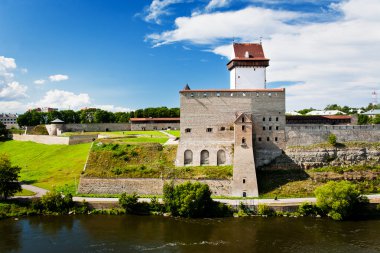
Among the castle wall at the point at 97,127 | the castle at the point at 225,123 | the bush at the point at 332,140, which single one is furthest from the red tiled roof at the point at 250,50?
the castle wall at the point at 97,127

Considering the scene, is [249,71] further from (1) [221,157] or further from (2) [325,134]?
(2) [325,134]

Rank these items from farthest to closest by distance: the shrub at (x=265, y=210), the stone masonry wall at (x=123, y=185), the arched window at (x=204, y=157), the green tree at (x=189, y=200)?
the arched window at (x=204, y=157) < the stone masonry wall at (x=123, y=185) < the shrub at (x=265, y=210) < the green tree at (x=189, y=200)

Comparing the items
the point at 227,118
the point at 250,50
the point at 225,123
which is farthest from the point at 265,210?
the point at 250,50

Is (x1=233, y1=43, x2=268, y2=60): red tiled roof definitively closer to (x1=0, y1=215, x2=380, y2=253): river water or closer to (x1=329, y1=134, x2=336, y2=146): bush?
(x1=329, y1=134, x2=336, y2=146): bush

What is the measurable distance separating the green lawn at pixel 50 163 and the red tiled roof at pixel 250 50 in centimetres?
2024

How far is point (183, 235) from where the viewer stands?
24.6 m

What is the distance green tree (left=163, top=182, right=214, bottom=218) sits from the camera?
2808 cm

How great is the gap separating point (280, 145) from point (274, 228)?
1132cm

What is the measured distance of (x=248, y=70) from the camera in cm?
3791

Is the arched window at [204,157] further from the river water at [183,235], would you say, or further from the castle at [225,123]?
the river water at [183,235]

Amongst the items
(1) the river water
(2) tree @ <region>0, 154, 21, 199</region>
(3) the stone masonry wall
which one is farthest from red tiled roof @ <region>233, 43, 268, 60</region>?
(2) tree @ <region>0, 154, 21, 199</region>

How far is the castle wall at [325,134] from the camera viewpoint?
116 feet

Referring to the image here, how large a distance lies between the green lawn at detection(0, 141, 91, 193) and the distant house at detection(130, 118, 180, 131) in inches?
424

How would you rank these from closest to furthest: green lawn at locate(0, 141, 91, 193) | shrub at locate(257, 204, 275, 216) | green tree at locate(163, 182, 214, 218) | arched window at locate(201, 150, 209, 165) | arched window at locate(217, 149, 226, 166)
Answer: green tree at locate(163, 182, 214, 218) < shrub at locate(257, 204, 275, 216) < arched window at locate(217, 149, 226, 166) < arched window at locate(201, 150, 209, 165) < green lawn at locate(0, 141, 91, 193)
